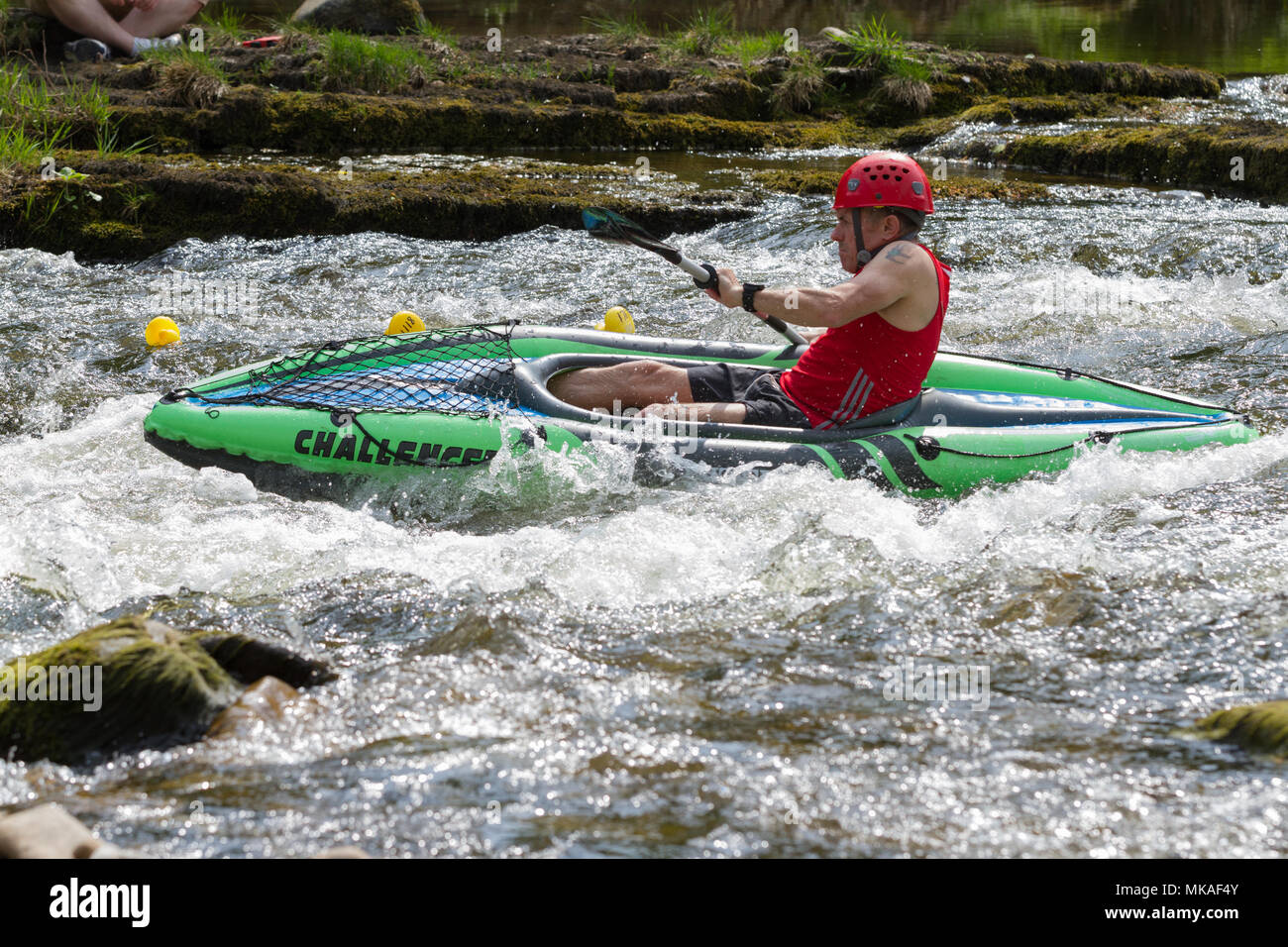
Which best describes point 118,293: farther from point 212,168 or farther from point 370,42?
point 370,42

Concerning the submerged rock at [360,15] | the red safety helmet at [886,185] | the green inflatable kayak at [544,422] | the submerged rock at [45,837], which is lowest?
the submerged rock at [45,837]

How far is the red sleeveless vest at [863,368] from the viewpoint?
437cm

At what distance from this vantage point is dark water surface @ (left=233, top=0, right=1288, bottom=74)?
17.0 m

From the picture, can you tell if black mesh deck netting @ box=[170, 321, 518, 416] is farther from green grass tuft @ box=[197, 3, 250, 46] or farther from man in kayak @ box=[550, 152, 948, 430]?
green grass tuft @ box=[197, 3, 250, 46]

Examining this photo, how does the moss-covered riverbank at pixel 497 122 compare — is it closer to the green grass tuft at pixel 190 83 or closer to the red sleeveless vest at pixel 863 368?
the green grass tuft at pixel 190 83

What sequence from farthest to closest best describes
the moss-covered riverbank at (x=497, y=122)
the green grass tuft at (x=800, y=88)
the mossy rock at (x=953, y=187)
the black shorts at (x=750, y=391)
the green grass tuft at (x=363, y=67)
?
1. the green grass tuft at (x=800, y=88)
2. the green grass tuft at (x=363, y=67)
3. the mossy rock at (x=953, y=187)
4. the moss-covered riverbank at (x=497, y=122)
5. the black shorts at (x=750, y=391)

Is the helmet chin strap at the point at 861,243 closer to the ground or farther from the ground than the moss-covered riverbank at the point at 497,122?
closer to the ground

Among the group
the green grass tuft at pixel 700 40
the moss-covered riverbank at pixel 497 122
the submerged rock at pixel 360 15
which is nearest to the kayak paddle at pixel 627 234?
the moss-covered riverbank at pixel 497 122

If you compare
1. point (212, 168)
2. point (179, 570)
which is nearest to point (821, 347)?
point (179, 570)

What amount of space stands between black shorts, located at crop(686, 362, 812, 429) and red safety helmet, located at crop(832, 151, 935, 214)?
74 cm

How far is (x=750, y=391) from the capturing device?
15.3 feet

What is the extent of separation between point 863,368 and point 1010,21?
17775 millimetres

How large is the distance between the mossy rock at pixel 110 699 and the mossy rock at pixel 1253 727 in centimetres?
226

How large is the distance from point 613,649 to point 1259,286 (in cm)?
553
